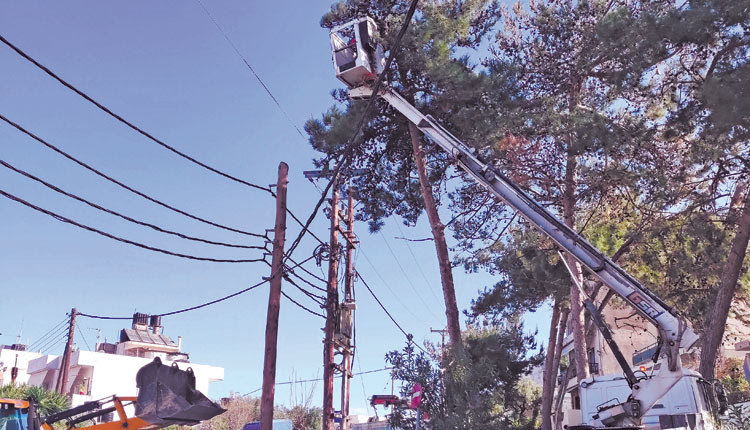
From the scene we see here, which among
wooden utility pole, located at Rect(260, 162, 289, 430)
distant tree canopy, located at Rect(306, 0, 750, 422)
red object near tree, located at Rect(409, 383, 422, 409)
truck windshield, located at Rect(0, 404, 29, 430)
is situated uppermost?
distant tree canopy, located at Rect(306, 0, 750, 422)

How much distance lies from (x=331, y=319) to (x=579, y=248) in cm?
752

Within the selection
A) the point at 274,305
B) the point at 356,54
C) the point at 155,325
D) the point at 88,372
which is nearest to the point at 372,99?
the point at 274,305

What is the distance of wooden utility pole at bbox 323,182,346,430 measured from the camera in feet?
57.6

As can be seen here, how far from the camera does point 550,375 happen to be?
2734 centimetres

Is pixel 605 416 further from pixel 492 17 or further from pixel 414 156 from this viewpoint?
pixel 492 17

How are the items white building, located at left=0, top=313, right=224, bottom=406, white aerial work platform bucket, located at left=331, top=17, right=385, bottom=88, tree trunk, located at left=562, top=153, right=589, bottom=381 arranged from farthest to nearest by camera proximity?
white building, located at left=0, top=313, right=224, bottom=406 < tree trunk, located at left=562, top=153, right=589, bottom=381 < white aerial work platform bucket, located at left=331, top=17, right=385, bottom=88

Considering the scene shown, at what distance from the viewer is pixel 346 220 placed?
69.1 feet

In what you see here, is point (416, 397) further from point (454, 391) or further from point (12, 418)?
point (12, 418)

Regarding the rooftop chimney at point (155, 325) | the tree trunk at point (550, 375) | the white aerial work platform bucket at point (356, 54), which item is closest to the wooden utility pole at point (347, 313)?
the white aerial work platform bucket at point (356, 54)

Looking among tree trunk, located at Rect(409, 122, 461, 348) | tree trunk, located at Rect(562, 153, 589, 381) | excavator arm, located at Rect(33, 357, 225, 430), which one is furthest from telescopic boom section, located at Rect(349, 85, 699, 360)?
excavator arm, located at Rect(33, 357, 225, 430)

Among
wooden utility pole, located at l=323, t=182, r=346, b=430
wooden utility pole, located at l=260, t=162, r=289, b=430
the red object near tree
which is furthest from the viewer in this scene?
wooden utility pole, located at l=323, t=182, r=346, b=430

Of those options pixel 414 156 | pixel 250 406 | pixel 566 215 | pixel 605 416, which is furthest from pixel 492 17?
pixel 250 406

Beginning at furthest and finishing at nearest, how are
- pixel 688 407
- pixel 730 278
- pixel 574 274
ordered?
1. pixel 574 274
2. pixel 688 407
3. pixel 730 278

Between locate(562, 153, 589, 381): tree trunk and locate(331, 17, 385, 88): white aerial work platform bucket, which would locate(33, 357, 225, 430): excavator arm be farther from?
locate(562, 153, 589, 381): tree trunk
